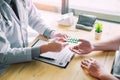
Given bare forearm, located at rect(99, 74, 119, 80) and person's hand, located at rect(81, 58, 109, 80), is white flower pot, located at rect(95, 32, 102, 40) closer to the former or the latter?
person's hand, located at rect(81, 58, 109, 80)

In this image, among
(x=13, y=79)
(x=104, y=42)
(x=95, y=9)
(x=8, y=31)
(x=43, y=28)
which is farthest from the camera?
(x=95, y=9)

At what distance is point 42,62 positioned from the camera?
3.54 feet

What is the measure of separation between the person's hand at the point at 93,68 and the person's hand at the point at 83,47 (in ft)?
0.31

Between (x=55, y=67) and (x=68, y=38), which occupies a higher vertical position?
(x=68, y=38)

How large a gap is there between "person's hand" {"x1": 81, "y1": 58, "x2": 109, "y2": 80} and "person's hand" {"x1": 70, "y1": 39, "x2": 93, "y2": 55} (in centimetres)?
10

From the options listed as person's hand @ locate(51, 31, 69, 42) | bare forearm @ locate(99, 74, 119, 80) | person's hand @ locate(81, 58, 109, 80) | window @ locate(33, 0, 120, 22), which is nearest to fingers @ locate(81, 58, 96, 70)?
person's hand @ locate(81, 58, 109, 80)

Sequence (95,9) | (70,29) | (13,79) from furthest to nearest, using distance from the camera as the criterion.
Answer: (95,9) → (70,29) → (13,79)

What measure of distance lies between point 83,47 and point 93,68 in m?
0.20

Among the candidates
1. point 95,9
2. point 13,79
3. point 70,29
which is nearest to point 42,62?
point 13,79

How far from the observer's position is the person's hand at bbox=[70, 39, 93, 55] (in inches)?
45.2

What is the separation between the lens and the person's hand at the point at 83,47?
115cm

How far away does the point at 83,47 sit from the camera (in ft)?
3.84

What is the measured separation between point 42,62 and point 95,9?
36.3 inches

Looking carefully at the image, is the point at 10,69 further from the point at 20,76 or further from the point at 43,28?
the point at 43,28
